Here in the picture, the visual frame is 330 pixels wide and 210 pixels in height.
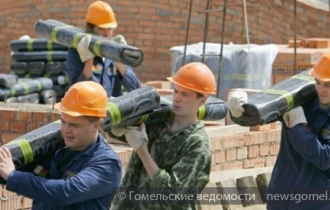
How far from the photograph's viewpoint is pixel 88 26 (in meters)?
8.01

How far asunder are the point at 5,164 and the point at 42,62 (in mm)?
9241

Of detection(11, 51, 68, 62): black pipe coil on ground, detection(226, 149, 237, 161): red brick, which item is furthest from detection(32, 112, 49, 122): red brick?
detection(11, 51, 68, 62): black pipe coil on ground

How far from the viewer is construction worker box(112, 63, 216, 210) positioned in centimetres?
496

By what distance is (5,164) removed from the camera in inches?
181

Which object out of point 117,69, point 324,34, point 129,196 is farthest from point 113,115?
point 324,34

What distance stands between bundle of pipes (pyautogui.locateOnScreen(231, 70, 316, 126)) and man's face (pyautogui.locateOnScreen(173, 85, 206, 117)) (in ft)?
1.57

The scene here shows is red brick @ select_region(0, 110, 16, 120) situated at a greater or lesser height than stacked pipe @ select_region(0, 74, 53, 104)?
greater

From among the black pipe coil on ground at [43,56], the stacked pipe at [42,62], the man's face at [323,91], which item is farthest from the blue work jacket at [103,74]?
the black pipe coil on ground at [43,56]

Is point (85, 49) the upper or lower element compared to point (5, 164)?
upper

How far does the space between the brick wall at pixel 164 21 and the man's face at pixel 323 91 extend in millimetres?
10758

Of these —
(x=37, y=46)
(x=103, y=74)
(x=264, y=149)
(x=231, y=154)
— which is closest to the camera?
(x=103, y=74)

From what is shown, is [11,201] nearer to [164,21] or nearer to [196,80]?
[196,80]

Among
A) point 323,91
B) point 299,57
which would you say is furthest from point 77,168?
point 299,57

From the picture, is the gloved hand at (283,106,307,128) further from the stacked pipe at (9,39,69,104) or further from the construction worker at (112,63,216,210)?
the stacked pipe at (9,39,69,104)
